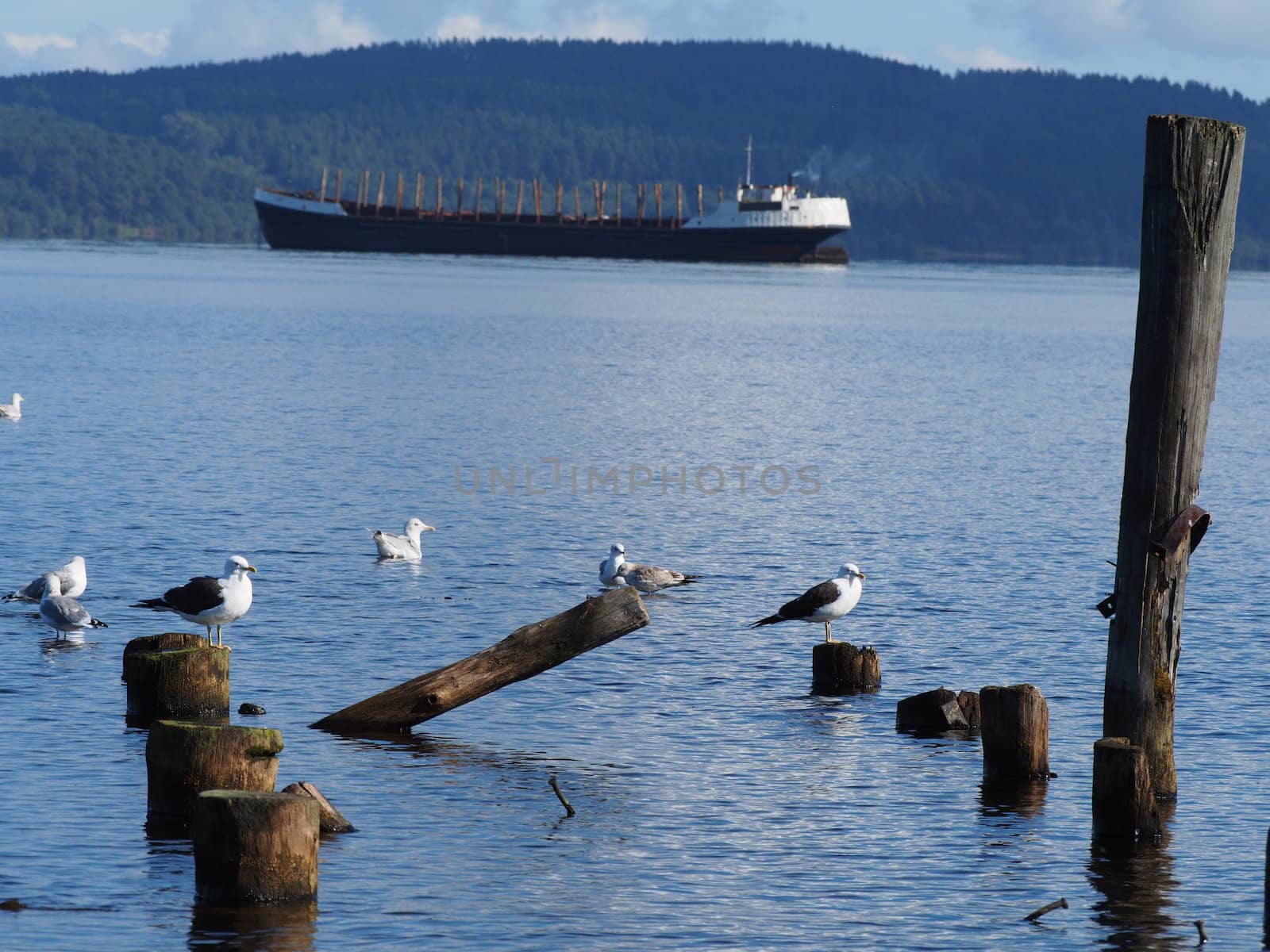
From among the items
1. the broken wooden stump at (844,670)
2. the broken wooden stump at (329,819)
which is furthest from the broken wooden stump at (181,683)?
the broken wooden stump at (844,670)

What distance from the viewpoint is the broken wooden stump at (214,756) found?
369 inches

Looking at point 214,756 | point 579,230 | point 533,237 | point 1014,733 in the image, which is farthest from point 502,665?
point 533,237

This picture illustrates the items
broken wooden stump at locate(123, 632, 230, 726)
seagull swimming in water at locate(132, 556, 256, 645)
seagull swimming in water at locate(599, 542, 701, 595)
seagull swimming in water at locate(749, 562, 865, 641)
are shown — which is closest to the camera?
broken wooden stump at locate(123, 632, 230, 726)

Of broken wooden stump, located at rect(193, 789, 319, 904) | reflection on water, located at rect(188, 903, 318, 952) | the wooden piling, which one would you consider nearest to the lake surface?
reflection on water, located at rect(188, 903, 318, 952)

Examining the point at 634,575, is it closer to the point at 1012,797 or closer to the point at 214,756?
the point at 1012,797

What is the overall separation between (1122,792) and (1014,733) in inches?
49.2

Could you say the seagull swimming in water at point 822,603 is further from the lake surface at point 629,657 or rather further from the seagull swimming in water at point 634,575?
the seagull swimming in water at point 634,575

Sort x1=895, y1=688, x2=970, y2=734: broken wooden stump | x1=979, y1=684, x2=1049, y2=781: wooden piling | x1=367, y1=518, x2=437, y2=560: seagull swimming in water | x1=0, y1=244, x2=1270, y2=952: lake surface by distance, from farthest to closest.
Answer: x1=367, y1=518, x2=437, y2=560: seagull swimming in water → x1=895, y1=688, x2=970, y2=734: broken wooden stump → x1=979, y1=684, x2=1049, y2=781: wooden piling → x1=0, y1=244, x2=1270, y2=952: lake surface

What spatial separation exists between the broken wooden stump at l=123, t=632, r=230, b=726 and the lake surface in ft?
0.99

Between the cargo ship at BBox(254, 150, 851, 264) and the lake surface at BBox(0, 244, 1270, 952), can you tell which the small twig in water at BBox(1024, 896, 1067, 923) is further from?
the cargo ship at BBox(254, 150, 851, 264)

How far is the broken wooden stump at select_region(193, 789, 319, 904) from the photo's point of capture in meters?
8.29

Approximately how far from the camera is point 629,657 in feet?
48.8

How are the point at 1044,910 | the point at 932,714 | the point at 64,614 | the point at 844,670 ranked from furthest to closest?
the point at 64,614 → the point at 844,670 → the point at 932,714 → the point at 1044,910

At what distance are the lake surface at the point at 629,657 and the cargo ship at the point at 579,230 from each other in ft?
326
